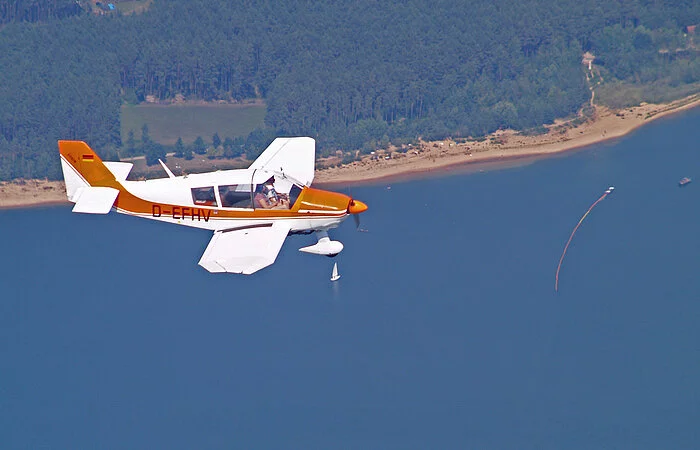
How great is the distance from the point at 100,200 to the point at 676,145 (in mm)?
70410

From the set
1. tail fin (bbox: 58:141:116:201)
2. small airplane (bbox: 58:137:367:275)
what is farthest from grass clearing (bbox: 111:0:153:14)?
small airplane (bbox: 58:137:367:275)

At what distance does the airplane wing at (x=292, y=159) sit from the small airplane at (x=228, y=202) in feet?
1.04

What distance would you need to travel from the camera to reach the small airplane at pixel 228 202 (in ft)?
217

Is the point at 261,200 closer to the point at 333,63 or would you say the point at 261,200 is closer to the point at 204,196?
the point at 204,196

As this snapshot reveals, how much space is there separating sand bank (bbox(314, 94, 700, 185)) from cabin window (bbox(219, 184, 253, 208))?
47.7m

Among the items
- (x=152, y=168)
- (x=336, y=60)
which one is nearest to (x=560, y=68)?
(x=336, y=60)

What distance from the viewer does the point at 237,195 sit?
219ft

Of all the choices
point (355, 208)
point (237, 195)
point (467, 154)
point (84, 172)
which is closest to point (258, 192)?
point (237, 195)

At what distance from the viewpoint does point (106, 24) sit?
136 m

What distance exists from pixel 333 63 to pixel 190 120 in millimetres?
14947

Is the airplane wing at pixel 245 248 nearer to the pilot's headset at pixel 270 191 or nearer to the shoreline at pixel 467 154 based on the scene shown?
the pilot's headset at pixel 270 191

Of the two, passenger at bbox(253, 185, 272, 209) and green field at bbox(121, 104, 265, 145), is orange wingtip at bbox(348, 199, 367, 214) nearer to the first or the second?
passenger at bbox(253, 185, 272, 209)

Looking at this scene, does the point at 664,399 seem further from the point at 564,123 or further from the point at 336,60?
the point at 336,60

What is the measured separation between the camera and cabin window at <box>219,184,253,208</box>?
218ft
